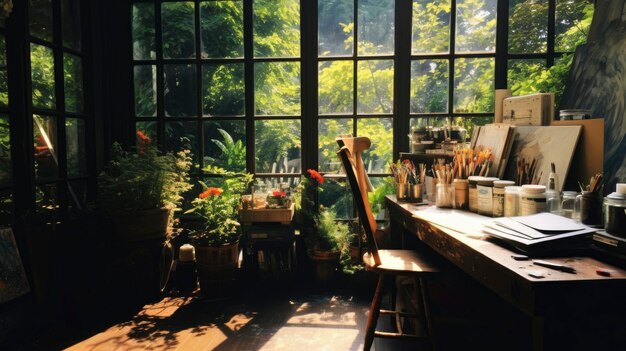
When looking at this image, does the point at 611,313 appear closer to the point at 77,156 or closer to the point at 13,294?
the point at 13,294

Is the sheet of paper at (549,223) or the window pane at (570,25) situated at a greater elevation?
the window pane at (570,25)

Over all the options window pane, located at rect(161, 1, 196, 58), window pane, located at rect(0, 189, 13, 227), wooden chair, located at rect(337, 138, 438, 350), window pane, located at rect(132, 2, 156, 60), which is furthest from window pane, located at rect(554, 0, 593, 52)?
window pane, located at rect(0, 189, 13, 227)

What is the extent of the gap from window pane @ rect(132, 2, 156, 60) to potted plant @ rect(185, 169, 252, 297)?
4.73 feet

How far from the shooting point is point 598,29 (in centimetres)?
267

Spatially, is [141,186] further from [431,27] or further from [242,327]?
[431,27]

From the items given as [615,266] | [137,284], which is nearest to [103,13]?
[137,284]

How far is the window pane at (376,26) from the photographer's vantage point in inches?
149

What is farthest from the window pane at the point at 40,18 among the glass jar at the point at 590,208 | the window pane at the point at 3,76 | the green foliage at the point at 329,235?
the glass jar at the point at 590,208

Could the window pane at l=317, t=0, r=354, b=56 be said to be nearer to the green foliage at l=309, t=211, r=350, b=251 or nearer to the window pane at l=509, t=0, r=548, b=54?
the window pane at l=509, t=0, r=548, b=54

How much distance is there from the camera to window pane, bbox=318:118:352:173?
3904mm

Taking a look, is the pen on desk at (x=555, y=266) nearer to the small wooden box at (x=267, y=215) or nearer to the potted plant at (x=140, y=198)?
the small wooden box at (x=267, y=215)

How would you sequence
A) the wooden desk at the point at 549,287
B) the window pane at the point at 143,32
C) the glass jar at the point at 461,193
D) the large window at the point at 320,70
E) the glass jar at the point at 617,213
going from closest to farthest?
the wooden desk at the point at 549,287 → the glass jar at the point at 617,213 → the glass jar at the point at 461,193 → the large window at the point at 320,70 → the window pane at the point at 143,32

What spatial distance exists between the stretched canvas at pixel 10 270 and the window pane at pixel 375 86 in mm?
2900

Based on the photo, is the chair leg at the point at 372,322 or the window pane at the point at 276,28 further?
the window pane at the point at 276,28
